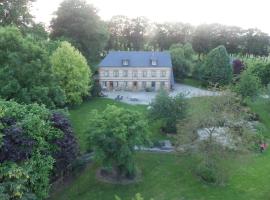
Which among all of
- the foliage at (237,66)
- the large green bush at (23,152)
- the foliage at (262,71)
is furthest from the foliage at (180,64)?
the large green bush at (23,152)

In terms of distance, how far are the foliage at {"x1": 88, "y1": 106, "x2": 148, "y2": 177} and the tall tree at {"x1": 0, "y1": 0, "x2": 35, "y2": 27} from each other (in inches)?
749

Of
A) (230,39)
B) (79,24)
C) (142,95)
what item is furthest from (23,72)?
(230,39)

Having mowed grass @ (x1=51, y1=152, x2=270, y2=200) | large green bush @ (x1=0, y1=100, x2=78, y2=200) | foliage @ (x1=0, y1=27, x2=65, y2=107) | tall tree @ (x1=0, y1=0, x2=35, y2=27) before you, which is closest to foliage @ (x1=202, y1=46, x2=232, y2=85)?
mowed grass @ (x1=51, y1=152, x2=270, y2=200)

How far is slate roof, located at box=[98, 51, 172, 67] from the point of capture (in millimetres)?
56969

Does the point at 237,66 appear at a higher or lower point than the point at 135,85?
higher

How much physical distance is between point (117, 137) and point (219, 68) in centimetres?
3466

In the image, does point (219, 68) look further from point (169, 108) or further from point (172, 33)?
point (172, 33)

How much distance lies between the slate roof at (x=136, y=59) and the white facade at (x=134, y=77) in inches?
24.7

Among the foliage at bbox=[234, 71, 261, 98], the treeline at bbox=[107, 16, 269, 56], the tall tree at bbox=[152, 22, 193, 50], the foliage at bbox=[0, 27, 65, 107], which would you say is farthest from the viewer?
the tall tree at bbox=[152, 22, 193, 50]

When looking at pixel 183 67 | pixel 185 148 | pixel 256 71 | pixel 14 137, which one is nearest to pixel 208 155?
pixel 185 148

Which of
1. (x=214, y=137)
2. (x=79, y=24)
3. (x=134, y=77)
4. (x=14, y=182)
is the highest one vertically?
(x=79, y=24)

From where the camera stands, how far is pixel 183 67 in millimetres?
63156

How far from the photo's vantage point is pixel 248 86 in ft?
146

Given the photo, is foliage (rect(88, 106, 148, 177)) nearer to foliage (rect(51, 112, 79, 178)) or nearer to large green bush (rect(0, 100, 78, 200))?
foliage (rect(51, 112, 79, 178))
